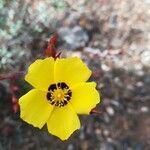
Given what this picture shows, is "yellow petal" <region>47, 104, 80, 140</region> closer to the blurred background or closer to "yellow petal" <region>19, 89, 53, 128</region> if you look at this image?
"yellow petal" <region>19, 89, 53, 128</region>

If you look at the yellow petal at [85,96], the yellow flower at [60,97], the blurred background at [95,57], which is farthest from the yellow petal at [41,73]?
the blurred background at [95,57]

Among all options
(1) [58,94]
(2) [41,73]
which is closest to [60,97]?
(1) [58,94]

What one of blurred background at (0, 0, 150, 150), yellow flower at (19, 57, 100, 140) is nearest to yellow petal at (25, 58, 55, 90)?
yellow flower at (19, 57, 100, 140)

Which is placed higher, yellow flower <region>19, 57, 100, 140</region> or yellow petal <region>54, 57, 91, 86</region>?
yellow petal <region>54, 57, 91, 86</region>

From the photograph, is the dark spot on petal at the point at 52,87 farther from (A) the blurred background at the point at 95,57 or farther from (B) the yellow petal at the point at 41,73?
(A) the blurred background at the point at 95,57

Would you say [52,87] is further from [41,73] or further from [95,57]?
[95,57]

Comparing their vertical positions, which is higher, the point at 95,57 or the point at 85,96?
the point at 85,96

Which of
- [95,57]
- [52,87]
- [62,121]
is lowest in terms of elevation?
[95,57]
